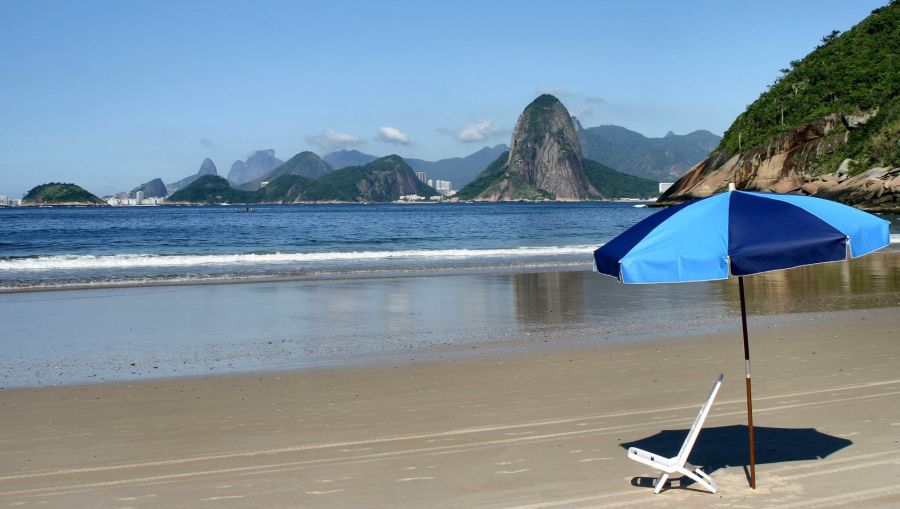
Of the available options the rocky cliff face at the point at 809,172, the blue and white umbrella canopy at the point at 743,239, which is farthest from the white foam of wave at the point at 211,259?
the rocky cliff face at the point at 809,172

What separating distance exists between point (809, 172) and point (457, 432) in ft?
258

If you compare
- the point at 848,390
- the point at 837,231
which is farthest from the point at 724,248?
the point at 848,390

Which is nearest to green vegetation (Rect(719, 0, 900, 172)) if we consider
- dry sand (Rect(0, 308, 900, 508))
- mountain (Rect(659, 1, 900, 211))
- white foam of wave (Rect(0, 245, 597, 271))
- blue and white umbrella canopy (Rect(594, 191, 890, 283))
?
mountain (Rect(659, 1, 900, 211))

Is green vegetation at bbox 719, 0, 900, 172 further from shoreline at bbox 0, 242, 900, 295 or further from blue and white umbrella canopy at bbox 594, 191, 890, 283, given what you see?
blue and white umbrella canopy at bbox 594, 191, 890, 283

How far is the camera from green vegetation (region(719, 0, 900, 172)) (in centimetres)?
7344

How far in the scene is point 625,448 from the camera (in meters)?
6.19

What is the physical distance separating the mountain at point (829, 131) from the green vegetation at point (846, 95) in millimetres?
108

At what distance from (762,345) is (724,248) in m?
6.99

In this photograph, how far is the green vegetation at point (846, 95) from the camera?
241ft

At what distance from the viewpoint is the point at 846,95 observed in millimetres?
83625

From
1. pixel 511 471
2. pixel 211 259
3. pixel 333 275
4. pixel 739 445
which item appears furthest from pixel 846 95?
pixel 511 471

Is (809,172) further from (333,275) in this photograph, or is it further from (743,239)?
(743,239)

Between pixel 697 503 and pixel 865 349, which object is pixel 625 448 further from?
pixel 865 349

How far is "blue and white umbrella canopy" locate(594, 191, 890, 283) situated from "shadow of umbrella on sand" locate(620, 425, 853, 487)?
1632 mm
